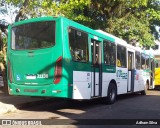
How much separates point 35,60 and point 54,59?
2.53ft

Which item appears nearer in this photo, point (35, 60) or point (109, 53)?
point (35, 60)

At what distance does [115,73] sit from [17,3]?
6346 mm

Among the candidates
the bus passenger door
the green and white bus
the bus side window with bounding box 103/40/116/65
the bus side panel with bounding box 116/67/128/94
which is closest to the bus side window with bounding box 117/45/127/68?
the bus side panel with bounding box 116/67/128/94

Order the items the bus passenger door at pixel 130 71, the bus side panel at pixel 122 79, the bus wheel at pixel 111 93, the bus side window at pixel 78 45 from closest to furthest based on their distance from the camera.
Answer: the bus side window at pixel 78 45
the bus wheel at pixel 111 93
the bus side panel at pixel 122 79
the bus passenger door at pixel 130 71

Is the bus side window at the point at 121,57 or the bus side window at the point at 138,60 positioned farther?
the bus side window at the point at 138,60

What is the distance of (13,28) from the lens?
1220 centimetres

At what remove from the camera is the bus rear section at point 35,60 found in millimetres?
10984

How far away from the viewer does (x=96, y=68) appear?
1320 cm

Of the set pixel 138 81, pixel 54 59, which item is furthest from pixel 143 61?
pixel 54 59

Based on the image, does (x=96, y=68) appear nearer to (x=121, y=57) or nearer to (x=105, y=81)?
(x=105, y=81)

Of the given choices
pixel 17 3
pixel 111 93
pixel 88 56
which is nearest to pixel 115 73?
pixel 111 93

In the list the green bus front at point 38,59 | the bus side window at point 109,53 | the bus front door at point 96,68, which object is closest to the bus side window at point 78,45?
the green bus front at point 38,59

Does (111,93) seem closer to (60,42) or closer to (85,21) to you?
(60,42)

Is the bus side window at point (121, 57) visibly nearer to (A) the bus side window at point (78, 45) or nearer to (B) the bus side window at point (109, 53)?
(B) the bus side window at point (109, 53)
